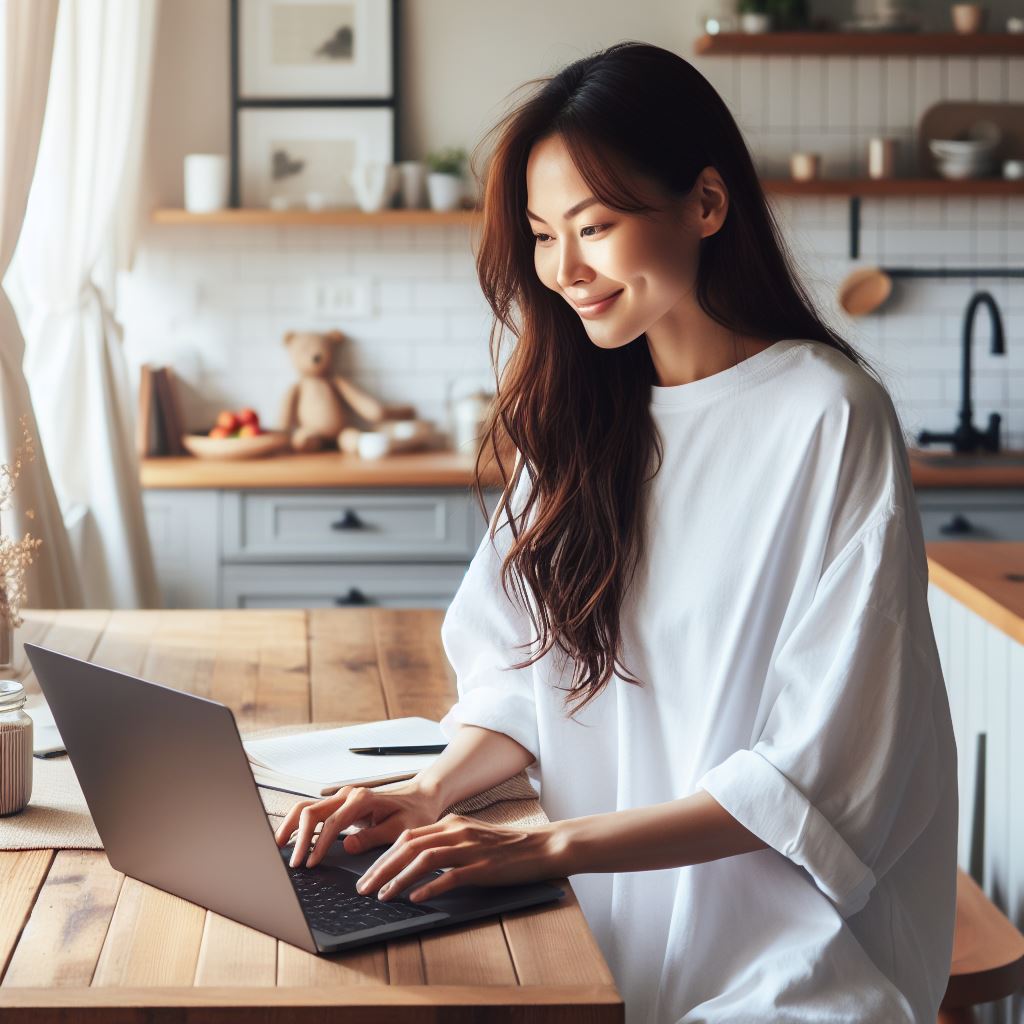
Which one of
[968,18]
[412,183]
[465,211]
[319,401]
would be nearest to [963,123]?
[968,18]

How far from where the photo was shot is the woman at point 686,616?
1223 millimetres

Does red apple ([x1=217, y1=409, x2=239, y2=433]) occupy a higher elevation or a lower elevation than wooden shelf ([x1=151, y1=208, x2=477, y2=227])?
lower

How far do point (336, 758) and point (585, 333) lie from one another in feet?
1.83

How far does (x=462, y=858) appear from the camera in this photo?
3.85 ft

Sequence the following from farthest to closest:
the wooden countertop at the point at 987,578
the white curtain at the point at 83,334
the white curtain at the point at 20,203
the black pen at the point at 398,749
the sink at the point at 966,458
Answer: the sink at the point at 966,458
the white curtain at the point at 83,334
the white curtain at the point at 20,203
the wooden countertop at the point at 987,578
the black pen at the point at 398,749

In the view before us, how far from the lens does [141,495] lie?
145 inches

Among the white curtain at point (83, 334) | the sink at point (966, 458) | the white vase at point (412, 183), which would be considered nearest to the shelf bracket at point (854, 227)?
the sink at point (966, 458)

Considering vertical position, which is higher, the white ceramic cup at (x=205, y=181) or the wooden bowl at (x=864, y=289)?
the white ceramic cup at (x=205, y=181)

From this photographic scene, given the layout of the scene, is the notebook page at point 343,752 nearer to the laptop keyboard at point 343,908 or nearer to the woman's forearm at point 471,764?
the woman's forearm at point 471,764

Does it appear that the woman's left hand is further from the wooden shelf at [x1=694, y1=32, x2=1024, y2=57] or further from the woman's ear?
the wooden shelf at [x1=694, y1=32, x2=1024, y2=57]

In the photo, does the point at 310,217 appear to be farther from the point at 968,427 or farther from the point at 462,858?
the point at 462,858

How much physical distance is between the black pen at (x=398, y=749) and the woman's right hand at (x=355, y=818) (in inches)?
7.5

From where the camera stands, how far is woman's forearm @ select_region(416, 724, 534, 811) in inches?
54.6

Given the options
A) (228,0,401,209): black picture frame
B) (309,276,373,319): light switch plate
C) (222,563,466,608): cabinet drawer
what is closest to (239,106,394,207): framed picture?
(228,0,401,209): black picture frame
